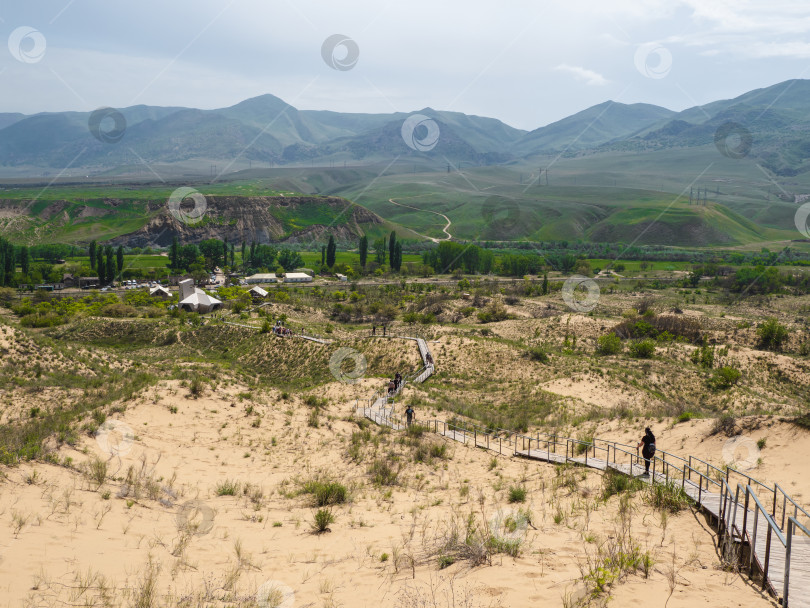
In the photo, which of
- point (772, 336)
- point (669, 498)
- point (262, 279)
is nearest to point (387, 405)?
point (669, 498)

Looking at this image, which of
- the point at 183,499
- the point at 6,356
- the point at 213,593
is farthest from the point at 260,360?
the point at 213,593

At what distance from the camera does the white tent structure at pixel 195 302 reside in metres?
66.1

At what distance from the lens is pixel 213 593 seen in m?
8.16

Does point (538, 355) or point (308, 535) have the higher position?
point (308, 535)

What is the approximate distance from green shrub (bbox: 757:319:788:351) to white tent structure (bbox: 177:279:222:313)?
6025cm

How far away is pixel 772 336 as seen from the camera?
47500 millimetres

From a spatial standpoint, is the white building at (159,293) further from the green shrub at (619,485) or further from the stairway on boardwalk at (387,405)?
the green shrub at (619,485)

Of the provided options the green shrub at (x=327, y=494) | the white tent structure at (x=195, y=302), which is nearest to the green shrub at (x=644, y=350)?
the green shrub at (x=327, y=494)

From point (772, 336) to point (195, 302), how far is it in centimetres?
6257

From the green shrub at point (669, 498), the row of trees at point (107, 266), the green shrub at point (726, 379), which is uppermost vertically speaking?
the row of trees at point (107, 266)

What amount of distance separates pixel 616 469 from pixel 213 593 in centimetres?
1120

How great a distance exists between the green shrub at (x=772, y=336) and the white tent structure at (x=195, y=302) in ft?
198

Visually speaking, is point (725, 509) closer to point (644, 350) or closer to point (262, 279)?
point (644, 350)

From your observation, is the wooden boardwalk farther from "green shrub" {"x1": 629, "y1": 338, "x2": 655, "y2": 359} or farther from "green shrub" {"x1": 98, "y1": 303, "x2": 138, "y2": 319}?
"green shrub" {"x1": 98, "y1": 303, "x2": 138, "y2": 319}
